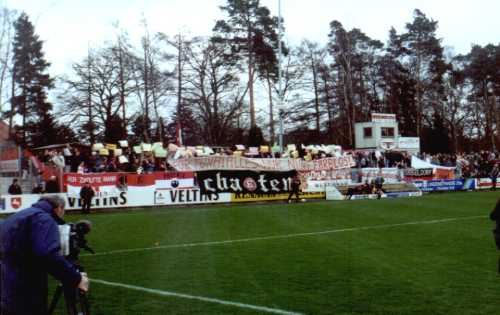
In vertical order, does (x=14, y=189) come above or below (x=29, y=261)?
above

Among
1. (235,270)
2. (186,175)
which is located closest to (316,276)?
(235,270)

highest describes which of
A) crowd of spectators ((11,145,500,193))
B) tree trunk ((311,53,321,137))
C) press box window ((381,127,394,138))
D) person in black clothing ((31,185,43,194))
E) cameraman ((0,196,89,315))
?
tree trunk ((311,53,321,137))

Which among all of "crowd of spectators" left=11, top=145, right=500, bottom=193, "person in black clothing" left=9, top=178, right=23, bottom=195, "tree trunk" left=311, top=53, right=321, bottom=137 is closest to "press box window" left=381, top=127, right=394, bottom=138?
"tree trunk" left=311, top=53, right=321, bottom=137

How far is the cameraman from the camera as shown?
15.1 feet

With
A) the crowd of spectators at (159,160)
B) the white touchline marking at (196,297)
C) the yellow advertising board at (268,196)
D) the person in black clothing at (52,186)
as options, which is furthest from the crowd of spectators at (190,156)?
the white touchline marking at (196,297)

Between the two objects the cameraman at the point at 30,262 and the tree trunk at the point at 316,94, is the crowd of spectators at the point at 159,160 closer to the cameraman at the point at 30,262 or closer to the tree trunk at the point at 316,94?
the cameraman at the point at 30,262

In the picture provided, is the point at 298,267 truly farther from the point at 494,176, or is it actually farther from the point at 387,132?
the point at 387,132

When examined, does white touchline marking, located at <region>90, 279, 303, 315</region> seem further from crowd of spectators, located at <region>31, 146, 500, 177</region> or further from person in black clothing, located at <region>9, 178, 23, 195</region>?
crowd of spectators, located at <region>31, 146, 500, 177</region>

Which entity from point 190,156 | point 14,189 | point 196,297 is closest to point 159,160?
point 190,156

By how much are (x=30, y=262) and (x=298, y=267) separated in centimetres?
677

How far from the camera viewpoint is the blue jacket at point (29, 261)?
459cm

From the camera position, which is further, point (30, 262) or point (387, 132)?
point (387, 132)

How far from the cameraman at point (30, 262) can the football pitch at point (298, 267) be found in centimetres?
315

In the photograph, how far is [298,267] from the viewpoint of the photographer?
428 inches
